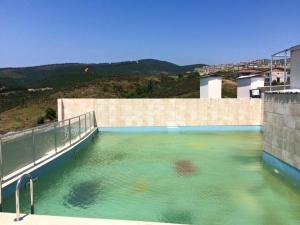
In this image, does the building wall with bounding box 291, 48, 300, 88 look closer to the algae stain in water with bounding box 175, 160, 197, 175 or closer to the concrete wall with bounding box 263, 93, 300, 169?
the concrete wall with bounding box 263, 93, 300, 169

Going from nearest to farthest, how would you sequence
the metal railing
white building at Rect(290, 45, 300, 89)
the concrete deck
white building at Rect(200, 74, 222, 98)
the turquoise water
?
the concrete deck → the turquoise water → the metal railing → white building at Rect(290, 45, 300, 89) → white building at Rect(200, 74, 222, 98)

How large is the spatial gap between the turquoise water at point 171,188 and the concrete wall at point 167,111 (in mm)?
5758

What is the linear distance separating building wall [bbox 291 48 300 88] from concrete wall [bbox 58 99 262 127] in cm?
853

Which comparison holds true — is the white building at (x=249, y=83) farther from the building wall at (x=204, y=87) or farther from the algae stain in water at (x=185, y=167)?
the algae stain in water at (x=185, y=167)

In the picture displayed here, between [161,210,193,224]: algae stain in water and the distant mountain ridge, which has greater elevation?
the distant mountain ridge

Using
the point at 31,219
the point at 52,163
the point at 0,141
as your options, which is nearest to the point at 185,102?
the point at 52,163

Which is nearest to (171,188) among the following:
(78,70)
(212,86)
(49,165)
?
(49,165)

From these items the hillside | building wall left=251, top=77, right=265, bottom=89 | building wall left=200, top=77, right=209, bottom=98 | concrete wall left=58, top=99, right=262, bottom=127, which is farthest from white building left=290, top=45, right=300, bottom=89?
the hillside

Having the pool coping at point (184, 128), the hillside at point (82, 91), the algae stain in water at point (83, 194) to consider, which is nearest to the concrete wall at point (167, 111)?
the pool coping at point (184, 128)

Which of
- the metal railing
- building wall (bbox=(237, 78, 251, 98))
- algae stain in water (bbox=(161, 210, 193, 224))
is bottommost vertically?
algae stain in water (bbox=(161, 210, 193, 224))

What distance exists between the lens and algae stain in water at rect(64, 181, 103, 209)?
7090 mm

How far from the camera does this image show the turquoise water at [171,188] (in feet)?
21.6

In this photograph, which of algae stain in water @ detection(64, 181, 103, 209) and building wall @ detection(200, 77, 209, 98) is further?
building wall @ detection(200, 77, 209, 98)

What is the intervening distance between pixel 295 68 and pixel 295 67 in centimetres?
3
